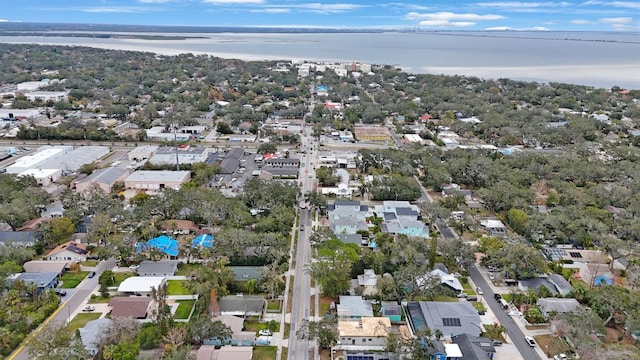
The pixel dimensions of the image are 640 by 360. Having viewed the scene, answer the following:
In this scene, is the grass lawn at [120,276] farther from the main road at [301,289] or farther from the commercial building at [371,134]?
the commercial building at [371,134]

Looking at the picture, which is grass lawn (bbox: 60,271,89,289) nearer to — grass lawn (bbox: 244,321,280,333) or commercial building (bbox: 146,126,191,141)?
grass lawn (bbox: 244,321,280,333)

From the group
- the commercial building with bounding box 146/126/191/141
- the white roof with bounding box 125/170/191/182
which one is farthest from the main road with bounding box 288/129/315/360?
the commercial building with bounding box 146/126/191/141

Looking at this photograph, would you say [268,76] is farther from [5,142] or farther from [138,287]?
[138,287]

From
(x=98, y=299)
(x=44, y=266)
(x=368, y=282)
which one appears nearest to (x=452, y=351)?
(x=368, y=282)

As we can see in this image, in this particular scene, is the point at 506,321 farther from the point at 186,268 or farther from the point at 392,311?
the point at 186,268

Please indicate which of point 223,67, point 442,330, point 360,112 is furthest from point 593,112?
point 223,67

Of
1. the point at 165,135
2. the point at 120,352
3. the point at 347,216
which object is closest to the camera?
the point at 120,352

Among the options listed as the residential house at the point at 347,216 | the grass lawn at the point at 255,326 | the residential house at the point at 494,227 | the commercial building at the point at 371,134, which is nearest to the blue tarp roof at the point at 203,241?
the grass lawn at the point at 255,326
